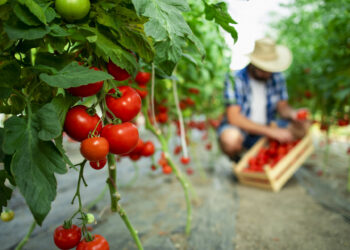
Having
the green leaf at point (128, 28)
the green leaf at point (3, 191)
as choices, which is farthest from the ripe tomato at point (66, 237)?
the green leaf at point (128, 28)

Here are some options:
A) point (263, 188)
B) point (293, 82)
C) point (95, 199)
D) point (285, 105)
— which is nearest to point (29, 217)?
point (95, 199)

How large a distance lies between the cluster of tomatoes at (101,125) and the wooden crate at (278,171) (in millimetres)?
1639

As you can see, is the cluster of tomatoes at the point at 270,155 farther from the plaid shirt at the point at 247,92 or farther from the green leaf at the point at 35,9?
the green leaf at the point at 35,9

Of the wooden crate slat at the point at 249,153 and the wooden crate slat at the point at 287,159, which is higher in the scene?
the wooden crate slat at the point at 287,159

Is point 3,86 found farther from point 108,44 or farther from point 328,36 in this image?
point 328,36

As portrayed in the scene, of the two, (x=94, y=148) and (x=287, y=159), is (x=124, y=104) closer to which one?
(x=94, y=148)

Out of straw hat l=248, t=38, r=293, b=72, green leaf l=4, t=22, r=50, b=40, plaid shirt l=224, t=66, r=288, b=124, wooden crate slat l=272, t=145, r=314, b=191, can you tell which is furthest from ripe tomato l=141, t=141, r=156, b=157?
straw hat l=248, t=38, r=293, b=72

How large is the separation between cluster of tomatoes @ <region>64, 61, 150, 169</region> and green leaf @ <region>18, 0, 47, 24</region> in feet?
0.46

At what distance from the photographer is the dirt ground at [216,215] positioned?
117 cm

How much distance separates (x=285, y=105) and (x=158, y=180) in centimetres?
155

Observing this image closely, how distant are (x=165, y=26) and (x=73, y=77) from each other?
20 centimetres

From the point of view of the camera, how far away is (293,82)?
12.3ft

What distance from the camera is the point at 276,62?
2.53 meters

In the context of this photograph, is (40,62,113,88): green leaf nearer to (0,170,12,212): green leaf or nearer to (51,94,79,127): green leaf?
(51,94,79,127): green leaf
